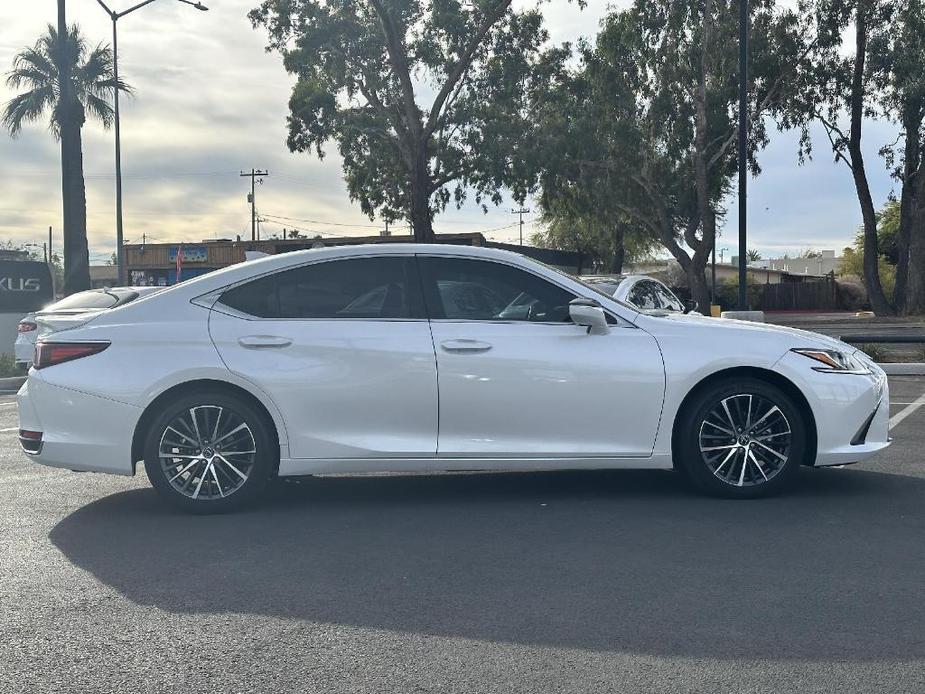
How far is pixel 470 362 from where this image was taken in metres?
6.75

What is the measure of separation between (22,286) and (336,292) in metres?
19.0

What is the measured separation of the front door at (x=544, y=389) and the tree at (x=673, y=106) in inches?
1388

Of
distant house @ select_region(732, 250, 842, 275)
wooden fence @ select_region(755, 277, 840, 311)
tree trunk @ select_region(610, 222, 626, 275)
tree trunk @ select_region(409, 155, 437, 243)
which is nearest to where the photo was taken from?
tree trunk @ select_region(409, 155, 437, 243)

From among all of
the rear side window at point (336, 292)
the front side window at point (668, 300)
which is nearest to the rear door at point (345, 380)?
the rear side window at point (336, 292)

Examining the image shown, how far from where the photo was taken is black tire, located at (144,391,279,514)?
669 cm

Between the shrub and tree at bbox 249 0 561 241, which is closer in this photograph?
tree at bbox 249 0 561 241

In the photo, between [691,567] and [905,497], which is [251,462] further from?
[905,497]

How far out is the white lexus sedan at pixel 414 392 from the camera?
672 centimetres

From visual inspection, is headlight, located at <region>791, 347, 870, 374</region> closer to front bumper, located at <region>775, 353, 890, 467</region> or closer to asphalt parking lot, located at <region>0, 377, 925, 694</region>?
front bumper, located at <region>775, 353, 890, 467</region>

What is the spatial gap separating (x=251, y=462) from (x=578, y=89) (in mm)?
39190

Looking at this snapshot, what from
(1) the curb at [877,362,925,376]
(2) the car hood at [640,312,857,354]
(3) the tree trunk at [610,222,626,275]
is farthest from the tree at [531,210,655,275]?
(2) the car hood at [640,312,857,354]

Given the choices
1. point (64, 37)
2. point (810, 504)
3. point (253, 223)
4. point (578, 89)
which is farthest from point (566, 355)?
point (253, 223)

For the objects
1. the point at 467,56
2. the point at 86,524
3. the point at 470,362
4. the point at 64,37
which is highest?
the point at 467,56

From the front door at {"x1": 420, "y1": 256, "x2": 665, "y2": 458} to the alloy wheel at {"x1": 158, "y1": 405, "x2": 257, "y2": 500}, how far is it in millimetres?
1200
